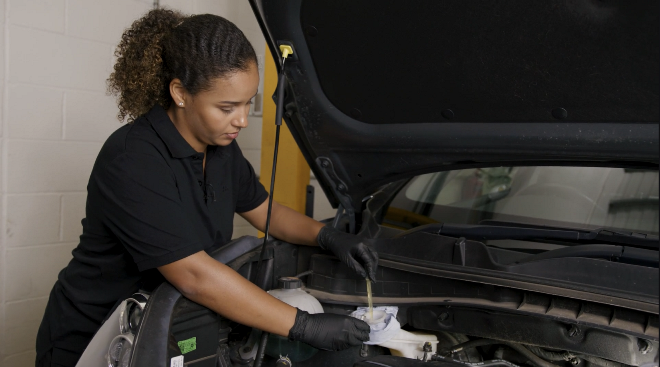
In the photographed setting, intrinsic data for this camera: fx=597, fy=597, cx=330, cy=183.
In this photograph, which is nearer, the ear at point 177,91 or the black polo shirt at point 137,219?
the black polo shirt at point 137,219

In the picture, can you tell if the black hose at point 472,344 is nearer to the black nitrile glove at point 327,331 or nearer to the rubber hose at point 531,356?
the rubber hose at point 531,356

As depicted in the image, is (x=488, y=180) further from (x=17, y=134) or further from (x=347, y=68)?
(x=17, y=134)

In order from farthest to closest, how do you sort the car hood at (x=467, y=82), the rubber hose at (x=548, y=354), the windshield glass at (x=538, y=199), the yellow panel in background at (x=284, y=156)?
1. the yellow panel in background at (x=284, y=156)
2. the windshield glass at (x=538, y=199)
3. the rubber hose at (x=548, y=354)
4. the car hood at (x=467, y=82)

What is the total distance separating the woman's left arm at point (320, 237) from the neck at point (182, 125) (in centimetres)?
41

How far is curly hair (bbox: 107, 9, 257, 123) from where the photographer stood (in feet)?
4.86

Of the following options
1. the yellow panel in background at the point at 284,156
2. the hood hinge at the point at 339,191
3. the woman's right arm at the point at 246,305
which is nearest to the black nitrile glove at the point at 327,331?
the woman's right arm at the point at 246,305

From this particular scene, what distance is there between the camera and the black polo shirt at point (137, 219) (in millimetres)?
1425

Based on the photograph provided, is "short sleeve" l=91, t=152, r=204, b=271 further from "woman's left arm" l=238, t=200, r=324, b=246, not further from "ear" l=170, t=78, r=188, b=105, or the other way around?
"woman's left arm" l=238, t=200, r=324, b=246

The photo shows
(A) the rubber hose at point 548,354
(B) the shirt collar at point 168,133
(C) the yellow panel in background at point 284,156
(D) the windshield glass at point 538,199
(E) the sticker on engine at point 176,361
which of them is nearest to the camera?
(E) the sticker on engine at point 176,361

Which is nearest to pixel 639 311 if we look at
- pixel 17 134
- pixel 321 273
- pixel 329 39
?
pixel 321 273

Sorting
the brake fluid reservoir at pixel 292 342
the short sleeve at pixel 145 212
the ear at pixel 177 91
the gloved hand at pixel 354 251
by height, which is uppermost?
the ear at pixel 177 91

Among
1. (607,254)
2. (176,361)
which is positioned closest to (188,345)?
(176,361)

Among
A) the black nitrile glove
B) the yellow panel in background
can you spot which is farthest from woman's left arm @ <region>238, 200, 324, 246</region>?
the yellow panel in background

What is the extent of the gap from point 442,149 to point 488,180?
0.60 metres
